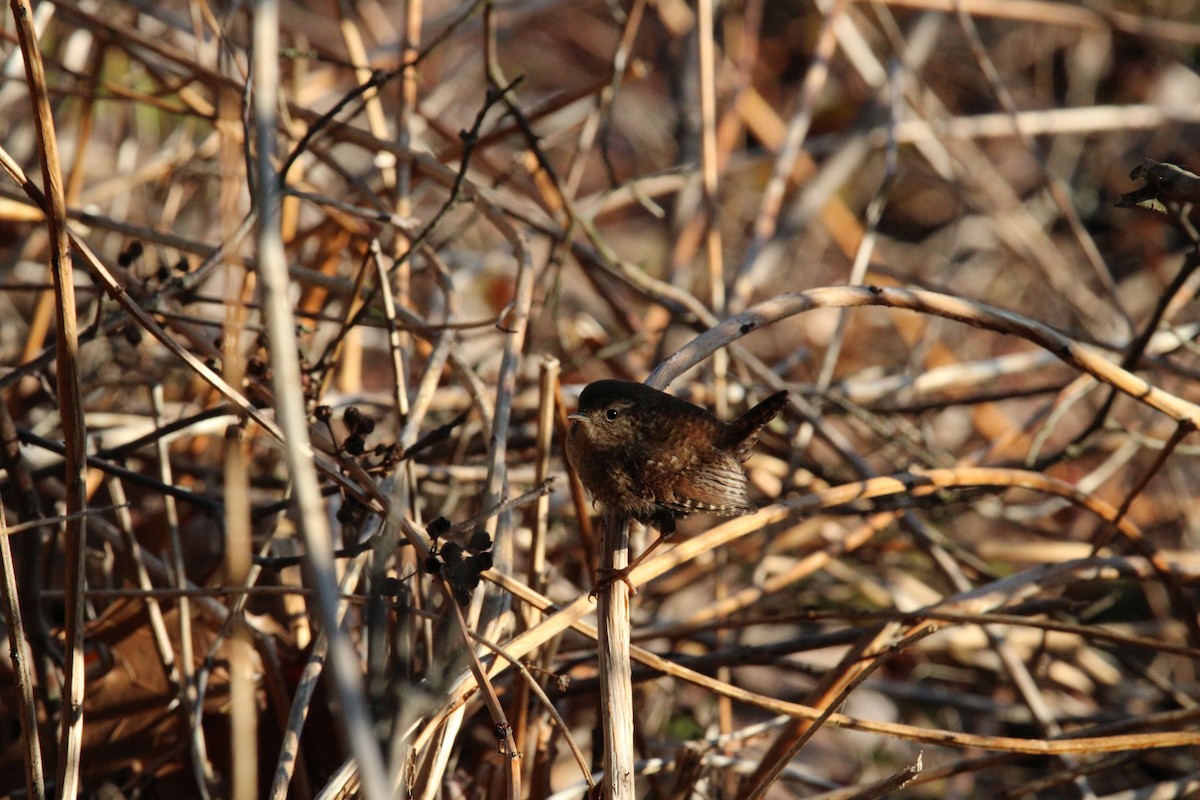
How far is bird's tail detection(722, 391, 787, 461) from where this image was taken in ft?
8.89

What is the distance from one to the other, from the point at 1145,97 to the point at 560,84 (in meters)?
4.25

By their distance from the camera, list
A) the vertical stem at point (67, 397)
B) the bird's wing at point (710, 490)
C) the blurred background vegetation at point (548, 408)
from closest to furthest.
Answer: the vertical stem at point (67, 397), the blurred background vegetation at point (548, 408), the bird's wing at point (710, 490)

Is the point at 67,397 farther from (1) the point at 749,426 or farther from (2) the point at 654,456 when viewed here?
(1) the point at 749,426

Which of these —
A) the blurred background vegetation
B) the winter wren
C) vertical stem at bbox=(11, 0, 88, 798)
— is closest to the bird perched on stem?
the winter wren

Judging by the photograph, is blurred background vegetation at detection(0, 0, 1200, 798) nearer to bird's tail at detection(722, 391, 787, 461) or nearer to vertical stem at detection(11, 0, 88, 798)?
vertical stem at detection(11, 0, 88, 798)

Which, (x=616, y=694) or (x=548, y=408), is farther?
(x=548, y=408)

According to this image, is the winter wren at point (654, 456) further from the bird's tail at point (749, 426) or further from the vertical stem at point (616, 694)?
the vertical stem at point (616, 694)

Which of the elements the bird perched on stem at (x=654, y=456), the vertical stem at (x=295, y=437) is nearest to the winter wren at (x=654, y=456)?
the bird perched on stem at (x=654, y=456)

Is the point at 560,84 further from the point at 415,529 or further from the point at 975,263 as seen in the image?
the point at 415,529

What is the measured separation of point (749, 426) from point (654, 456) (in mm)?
326

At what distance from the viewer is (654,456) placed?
2.63 meters

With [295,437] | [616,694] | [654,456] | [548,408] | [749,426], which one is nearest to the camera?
[295,437]

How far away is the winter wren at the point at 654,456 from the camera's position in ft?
8.32

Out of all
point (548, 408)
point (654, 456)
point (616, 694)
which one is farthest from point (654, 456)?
point (616, 694)
